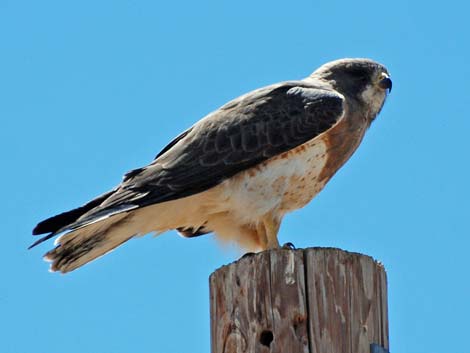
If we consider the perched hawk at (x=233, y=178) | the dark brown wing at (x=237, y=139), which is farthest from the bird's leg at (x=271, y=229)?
the dark brown wing at (x=237, y=139)

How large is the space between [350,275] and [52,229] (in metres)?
2.85

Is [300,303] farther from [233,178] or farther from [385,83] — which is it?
[385,83]

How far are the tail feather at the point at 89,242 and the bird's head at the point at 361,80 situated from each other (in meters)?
2.28

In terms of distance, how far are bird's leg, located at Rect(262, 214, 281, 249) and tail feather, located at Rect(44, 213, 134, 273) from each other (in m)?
1.01

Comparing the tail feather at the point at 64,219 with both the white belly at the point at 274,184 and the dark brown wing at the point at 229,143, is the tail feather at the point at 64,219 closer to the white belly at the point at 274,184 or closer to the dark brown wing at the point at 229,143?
the dark brown wing at the point at 229,143

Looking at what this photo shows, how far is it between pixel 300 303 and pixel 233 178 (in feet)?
9.77

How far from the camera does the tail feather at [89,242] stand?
7.78m

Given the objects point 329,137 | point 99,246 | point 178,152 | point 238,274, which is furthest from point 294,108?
point 238,274

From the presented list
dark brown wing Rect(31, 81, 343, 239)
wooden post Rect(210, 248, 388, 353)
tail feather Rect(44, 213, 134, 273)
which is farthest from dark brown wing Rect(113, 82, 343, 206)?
wooden post Rect(210, 248, 388, 353)

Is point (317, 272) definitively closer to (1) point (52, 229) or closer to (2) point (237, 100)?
(1) point (52, 229)

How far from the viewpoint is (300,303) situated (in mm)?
5191

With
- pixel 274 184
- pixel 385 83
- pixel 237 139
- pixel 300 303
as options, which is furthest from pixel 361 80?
pixel 300 303

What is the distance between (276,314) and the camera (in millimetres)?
5184

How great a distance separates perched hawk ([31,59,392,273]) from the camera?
7949 millimetres
